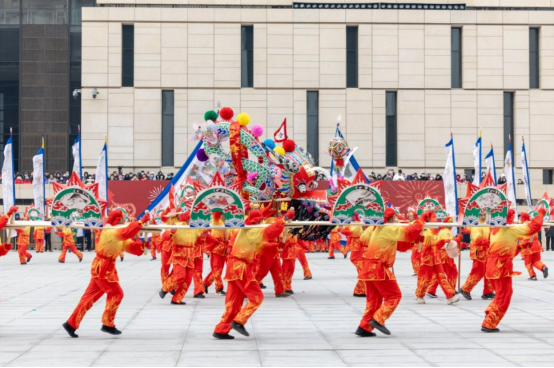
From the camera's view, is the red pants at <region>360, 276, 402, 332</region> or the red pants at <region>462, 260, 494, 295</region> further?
the red pants at <region>462, 260, 494, 295</region>

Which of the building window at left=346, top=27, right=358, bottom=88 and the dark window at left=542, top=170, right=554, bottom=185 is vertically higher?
the building window at left=346, top=27, right=358, bottom=88

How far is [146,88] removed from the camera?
43719 mm

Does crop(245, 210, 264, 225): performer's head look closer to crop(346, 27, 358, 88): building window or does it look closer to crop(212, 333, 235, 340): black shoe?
crop(212, 333, 235, 340): black shoe

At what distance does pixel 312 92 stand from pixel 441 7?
331 inches

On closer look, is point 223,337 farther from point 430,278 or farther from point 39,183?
point 39,183

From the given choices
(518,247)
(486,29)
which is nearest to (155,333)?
(518,247)

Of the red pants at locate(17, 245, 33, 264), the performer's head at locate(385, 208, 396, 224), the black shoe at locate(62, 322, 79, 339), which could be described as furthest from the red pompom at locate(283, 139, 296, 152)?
the red pants at locate(17, 245, 33, 264)

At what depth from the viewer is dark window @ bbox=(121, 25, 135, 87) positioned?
44125 millimetres

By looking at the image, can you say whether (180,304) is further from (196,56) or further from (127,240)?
(196,56)

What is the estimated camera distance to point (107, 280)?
11500mm

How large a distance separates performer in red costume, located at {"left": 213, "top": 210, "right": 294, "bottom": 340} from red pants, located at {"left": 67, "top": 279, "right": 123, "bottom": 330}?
1496 millimetres

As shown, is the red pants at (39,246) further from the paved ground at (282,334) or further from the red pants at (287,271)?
the red pants at (287,271)

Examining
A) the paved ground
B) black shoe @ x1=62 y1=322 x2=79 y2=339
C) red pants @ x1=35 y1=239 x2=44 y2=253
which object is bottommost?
red pants @ x1=35 y1=239 x2=44 y2=253

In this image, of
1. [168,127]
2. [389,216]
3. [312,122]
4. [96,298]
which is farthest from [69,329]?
[312,122]
